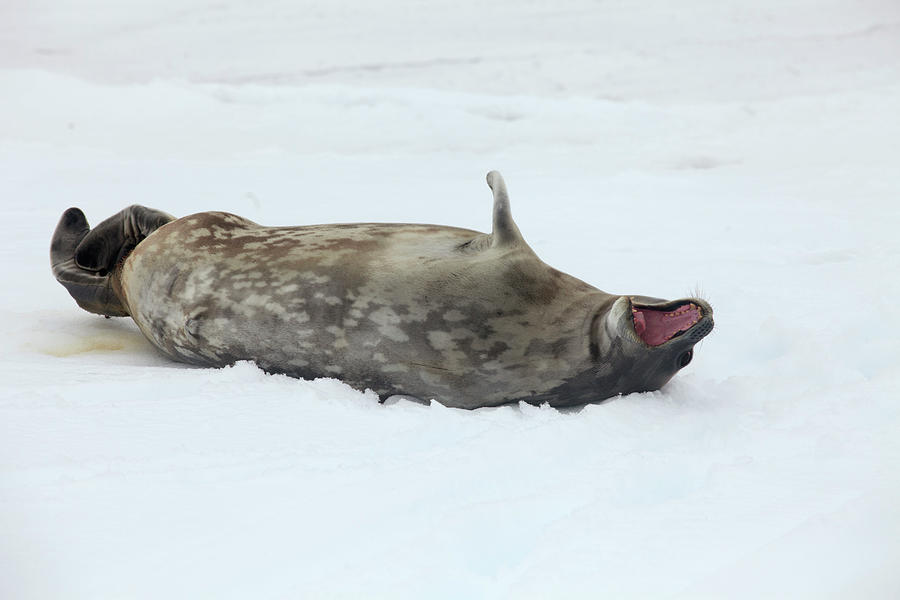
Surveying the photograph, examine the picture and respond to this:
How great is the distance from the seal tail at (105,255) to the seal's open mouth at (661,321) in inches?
70.2

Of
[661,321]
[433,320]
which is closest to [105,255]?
[433,320]

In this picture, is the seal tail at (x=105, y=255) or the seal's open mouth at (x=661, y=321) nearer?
the seal's open mouth at (x=661, y=321)

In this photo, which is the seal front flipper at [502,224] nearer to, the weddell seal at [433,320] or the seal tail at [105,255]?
the weddell seal at [433,320]

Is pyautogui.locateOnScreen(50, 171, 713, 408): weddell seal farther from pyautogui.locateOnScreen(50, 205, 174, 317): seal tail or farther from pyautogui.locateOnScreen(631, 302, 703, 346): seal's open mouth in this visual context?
pyautogui.locateOnScreen(50, 205, 174, 317): seal tail

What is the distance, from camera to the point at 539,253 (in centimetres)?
409

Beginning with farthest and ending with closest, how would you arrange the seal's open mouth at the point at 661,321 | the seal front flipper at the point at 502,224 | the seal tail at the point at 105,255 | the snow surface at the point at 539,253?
the seal tail at the point at 105,255
the seal front flipper at the point at 502,224
the seal's open mouth at the point at 661,321
the snow surface at the point at 539,253

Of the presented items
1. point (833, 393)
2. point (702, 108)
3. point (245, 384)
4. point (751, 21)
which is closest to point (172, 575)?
point (245, 384)

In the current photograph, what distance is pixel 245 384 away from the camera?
8.79 feet

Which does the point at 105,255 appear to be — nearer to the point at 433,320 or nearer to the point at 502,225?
the point at 433,320

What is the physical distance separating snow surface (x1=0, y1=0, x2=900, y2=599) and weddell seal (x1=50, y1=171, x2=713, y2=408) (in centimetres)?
11

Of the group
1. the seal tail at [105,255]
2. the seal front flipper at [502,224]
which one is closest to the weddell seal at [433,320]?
the seal front flipper at [502,224]

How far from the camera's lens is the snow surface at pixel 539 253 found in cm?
179

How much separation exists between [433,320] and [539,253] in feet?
4.93

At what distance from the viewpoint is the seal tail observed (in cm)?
342
